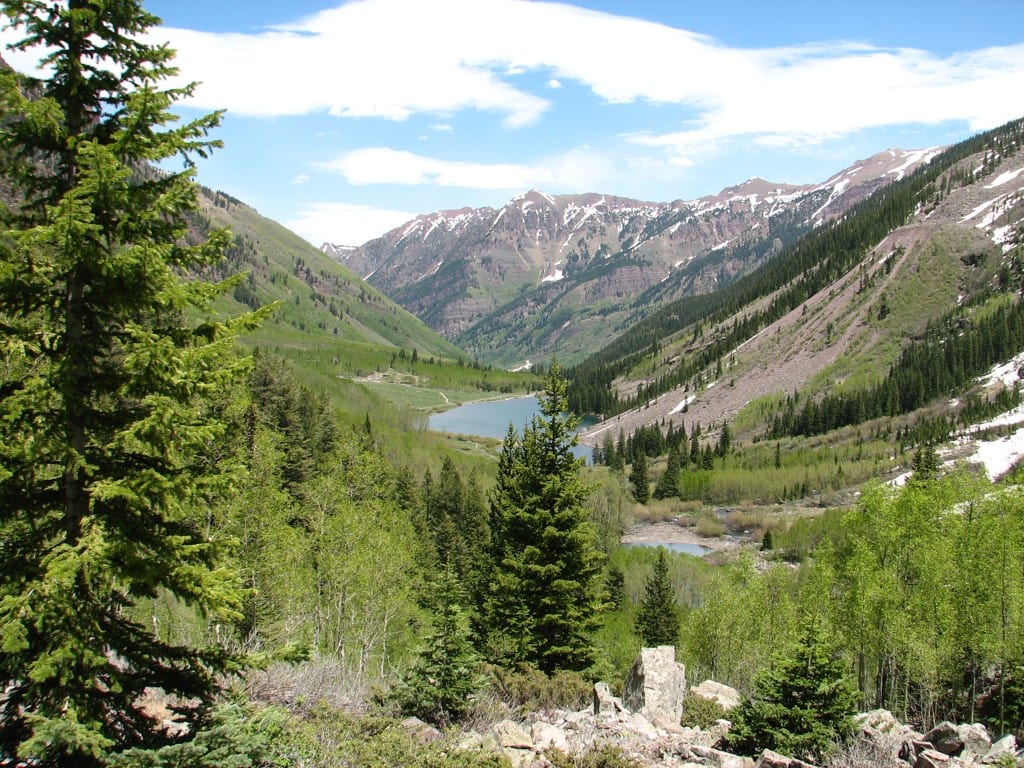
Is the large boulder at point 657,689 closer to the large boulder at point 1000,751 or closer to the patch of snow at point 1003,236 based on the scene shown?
the large boulder at point 1000,751

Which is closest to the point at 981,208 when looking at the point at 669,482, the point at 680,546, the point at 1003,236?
the point at 1003,236

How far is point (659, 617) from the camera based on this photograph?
5766cm

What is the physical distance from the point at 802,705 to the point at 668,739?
11.4 ft

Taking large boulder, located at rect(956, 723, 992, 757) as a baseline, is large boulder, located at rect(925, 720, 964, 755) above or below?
below

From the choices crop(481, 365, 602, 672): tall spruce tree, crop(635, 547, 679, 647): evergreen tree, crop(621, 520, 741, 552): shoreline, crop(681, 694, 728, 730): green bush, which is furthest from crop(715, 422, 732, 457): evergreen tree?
crop(681, 694, 728, 730): green bush

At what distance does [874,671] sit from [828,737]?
25518mm

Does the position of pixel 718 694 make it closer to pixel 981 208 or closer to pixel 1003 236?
pixel 1003 236

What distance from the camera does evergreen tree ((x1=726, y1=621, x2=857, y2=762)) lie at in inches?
632

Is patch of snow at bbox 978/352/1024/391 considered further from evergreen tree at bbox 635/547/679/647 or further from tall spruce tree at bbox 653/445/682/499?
evergreen tree at bbox 635/547/679/647

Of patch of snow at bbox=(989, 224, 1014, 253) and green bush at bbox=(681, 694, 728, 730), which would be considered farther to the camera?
patch of snow at bbox=(989, 224, 1014, 253)

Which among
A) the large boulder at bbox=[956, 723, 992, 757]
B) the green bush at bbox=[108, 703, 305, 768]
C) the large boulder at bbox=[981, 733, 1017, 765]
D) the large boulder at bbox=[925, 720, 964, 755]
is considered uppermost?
the green bush at bbox=[108, 703, 305, 768]

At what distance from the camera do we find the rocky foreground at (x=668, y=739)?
45.9 ft

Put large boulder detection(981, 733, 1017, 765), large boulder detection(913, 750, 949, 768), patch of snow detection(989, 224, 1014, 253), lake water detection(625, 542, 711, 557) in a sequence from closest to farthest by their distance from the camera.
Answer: large boulder detection(913, 750, 949, 768) → large boulder detection(981, 733, 1017, 765) → lake water detection(625, 542, 711, 557) → patch of snow detection(989, 224, 1014, 253)

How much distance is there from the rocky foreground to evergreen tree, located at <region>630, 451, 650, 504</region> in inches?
4905
